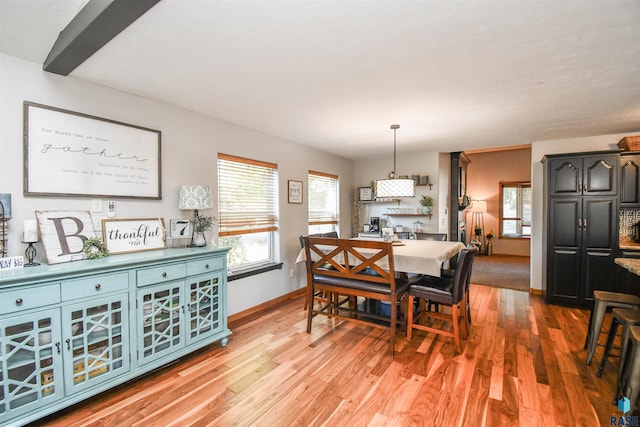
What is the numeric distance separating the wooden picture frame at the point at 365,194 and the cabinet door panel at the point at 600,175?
3.04 metres

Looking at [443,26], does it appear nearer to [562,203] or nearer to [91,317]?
[91,317]

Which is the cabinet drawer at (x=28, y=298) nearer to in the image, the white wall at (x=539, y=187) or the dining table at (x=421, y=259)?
the dining table at (x=421, y=259)

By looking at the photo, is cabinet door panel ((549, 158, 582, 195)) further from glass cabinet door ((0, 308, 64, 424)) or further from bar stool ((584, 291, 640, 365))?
glass cabinet door ((0, 308, 64, 424))

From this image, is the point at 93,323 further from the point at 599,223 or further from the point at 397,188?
the point at 599,223

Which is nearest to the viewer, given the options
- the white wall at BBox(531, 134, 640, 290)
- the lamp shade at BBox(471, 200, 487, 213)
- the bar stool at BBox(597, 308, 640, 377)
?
the bar stool at BBox(597, 308, 640, 377)

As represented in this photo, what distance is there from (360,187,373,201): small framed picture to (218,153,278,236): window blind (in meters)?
2.19

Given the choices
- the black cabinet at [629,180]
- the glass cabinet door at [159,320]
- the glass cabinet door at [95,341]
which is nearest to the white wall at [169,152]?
the glass cabinet door at [95,341]

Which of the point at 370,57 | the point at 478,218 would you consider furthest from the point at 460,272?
the point at 478,218

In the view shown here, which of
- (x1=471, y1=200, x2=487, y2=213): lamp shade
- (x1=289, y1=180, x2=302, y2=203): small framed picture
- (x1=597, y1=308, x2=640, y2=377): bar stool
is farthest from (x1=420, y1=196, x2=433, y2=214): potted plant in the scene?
(x1=471, y1=200, x2=487, y2=213): lamp shade

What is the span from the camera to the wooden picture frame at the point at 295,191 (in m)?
4.25

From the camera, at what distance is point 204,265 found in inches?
102

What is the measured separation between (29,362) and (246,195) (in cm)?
238

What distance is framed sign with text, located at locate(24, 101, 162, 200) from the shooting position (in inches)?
80.2

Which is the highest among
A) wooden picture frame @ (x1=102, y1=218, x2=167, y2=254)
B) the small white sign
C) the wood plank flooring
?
wooden picture frame @ (x1=102, y1=218, x2=167, y2=254)
